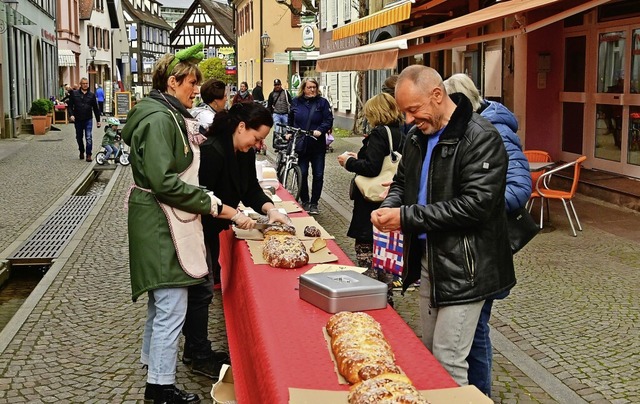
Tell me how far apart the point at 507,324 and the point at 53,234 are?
633 centimetres

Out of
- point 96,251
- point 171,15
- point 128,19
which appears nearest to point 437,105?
point 96,251

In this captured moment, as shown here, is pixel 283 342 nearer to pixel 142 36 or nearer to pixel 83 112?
pixel 83 112

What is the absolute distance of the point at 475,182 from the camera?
11.7ft

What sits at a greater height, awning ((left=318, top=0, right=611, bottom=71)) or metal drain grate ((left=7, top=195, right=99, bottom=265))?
awning ((left=318, top=0, right=611, bottom=71))

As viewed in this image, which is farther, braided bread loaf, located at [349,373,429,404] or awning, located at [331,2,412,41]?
awning, located at [331,2,412,41]

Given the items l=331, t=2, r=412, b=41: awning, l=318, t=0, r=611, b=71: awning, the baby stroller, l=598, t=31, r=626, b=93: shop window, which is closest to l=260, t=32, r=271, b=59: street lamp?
l=331, t=2, r=412, b=41: awning

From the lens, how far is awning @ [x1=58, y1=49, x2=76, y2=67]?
46844mm

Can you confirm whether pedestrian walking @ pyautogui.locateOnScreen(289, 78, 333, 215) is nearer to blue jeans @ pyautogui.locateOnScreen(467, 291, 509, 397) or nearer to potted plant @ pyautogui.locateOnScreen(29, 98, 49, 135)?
blue jeans @ pyautogui.locateOnScreen(467, 291, 509, 397)

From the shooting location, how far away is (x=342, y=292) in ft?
12.6

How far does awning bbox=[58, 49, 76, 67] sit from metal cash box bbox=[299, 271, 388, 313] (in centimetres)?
4554

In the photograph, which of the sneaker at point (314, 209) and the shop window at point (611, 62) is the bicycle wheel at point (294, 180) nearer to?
the sneaker at point (314, 209)

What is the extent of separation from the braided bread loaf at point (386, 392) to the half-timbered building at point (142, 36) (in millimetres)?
83405

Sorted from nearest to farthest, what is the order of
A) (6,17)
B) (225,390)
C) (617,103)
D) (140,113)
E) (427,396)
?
(427,396) < (225,390) < (140,113) < (617,103) < (6,17)

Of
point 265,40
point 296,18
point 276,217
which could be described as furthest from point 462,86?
point 296,18
